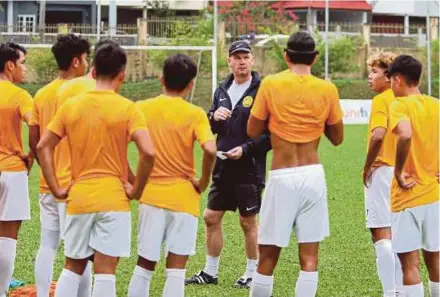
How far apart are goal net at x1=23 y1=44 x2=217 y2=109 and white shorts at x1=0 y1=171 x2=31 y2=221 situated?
22.4 meters

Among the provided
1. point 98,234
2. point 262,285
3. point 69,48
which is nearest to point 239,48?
point 69,48

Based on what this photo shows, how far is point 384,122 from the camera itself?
8672 mm

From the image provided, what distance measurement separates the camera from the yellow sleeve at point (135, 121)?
7105 mm

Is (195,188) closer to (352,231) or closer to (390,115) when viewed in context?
(390,115)

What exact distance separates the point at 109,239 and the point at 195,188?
79 cm

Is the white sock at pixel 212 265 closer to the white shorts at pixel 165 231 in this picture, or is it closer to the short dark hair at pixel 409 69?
the white shorts at pixel 165 231

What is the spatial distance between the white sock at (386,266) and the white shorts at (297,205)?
1.25 metres

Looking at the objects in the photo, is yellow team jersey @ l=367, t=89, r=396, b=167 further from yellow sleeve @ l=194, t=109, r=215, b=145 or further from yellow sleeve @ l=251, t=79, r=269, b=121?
yellow sleeve @ l=194, t=109, r=215, b=145

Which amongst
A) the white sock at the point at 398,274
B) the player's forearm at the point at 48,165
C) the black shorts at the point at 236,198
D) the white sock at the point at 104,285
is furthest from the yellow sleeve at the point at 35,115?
the white sock at the point at 398,274

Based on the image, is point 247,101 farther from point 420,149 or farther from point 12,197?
point 12,197

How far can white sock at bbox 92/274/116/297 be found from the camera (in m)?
7.25

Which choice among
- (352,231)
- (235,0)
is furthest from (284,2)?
(352,231)

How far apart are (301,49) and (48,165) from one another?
197 centimetres

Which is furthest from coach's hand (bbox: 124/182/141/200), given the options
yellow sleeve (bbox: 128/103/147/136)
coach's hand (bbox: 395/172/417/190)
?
coach's hand (bbox: 395/172/417/190)
